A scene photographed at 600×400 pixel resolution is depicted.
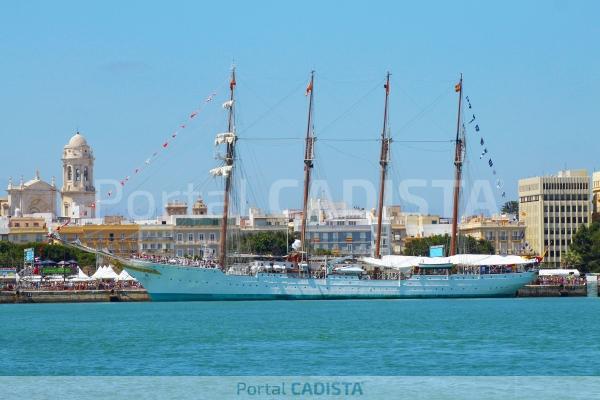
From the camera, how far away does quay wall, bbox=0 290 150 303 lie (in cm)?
10206

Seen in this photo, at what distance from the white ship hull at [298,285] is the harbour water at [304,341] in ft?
43.6

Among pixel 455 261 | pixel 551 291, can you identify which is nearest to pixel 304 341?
pixel 455 261

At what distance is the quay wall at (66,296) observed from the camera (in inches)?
4018

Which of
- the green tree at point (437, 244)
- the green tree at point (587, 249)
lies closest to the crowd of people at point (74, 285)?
the green tree at point (587, 249)

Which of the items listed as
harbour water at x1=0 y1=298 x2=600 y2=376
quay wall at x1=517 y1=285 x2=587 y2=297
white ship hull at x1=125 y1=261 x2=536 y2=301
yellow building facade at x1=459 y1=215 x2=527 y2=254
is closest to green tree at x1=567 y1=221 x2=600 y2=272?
quay wall at x1=517 y1=285 x2=587 y2=297

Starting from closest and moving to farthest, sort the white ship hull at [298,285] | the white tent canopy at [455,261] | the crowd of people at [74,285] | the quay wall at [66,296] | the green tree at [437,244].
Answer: the white ship hull at [298,285] < the quay wall at [66,296] < the white tent canopy at [455,261] < the crowd of people at [74,285] < the green tree at [437,244]

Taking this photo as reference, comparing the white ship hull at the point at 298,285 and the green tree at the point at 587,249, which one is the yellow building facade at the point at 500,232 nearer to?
the green tree at the point at 587,249

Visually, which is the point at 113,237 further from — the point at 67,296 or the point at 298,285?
the point at 298,285

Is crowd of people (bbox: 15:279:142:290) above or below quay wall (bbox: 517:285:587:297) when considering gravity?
below

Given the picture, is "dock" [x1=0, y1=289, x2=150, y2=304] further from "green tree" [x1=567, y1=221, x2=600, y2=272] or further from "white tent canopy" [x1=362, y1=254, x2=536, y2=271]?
"green tree" [x1=567, y1=221, x2=600, y2=272]

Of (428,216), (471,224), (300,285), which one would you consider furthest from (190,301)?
(428,216)

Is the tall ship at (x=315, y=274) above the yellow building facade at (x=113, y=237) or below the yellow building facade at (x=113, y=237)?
below

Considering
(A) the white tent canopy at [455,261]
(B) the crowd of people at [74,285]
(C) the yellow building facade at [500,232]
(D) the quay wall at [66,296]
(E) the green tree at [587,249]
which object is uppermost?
(C) the yellow building facade at [500,232]

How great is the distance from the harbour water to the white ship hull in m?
13.3
